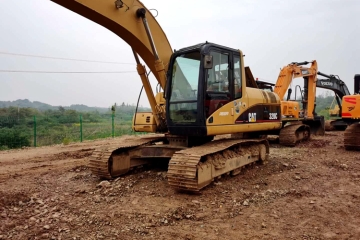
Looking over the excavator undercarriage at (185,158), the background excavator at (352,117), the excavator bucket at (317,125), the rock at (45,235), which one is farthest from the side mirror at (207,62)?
the excavator bucket at (317,125)

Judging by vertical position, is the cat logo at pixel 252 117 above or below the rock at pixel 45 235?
above

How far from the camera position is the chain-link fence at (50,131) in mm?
14398

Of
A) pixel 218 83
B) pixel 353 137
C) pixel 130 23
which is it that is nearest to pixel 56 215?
pixel 218 83

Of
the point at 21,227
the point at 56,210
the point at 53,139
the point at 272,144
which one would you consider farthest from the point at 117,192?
the point at 53,139

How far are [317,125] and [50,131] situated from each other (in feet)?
48.0

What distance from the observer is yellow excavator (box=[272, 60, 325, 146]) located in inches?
432

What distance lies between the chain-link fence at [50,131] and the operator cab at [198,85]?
1001 centimetres

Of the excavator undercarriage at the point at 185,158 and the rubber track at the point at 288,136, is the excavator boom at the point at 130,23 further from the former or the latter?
the rubber track at the point at 288,136

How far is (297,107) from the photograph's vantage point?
12.1 meters

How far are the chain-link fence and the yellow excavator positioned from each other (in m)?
9.96

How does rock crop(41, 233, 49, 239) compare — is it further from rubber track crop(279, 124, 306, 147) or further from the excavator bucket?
the excavator bucket

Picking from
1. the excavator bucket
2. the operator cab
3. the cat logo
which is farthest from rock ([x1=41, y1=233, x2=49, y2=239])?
the excavator bucket

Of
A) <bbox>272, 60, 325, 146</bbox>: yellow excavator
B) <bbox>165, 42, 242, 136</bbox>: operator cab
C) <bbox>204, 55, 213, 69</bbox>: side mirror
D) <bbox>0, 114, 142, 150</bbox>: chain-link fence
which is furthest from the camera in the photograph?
<bbox>0, 114, 142, 150</bbox>: chain-link fence

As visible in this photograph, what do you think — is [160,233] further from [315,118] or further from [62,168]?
[315,118]
